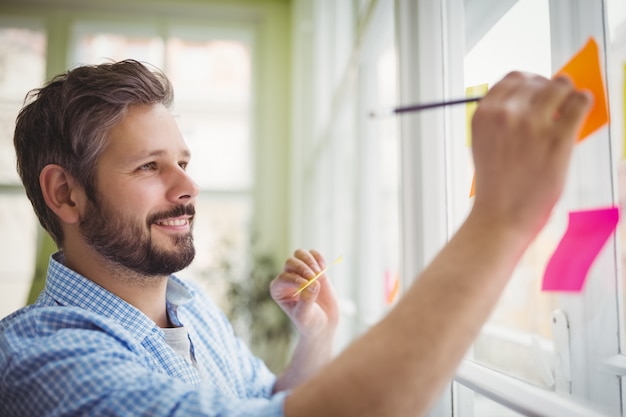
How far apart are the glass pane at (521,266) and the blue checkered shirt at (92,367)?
0.44 meters

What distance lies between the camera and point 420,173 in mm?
933

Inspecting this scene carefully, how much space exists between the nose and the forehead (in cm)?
6

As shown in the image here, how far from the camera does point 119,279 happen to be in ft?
3.43

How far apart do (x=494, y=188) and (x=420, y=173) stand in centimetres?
47

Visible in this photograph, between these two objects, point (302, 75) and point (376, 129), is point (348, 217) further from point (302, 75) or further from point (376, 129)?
point (302, 75)

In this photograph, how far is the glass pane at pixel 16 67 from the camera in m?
4.24

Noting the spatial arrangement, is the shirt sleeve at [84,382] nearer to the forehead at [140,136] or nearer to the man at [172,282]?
the man at [172,282]

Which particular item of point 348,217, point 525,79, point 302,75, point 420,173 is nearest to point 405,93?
point 420,173

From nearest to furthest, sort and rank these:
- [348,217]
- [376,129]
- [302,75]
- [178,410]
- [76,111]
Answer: [178,410] → [76,111] → [376,129] → [348,217] → [302,75]

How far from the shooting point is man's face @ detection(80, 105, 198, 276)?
3.31ft

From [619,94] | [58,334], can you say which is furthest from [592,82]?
[58,334]

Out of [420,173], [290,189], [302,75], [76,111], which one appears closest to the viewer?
[420,173]

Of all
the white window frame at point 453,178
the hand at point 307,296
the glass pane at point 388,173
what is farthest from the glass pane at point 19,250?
the white window frame at point 453,178

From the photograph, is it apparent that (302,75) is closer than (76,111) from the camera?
No
